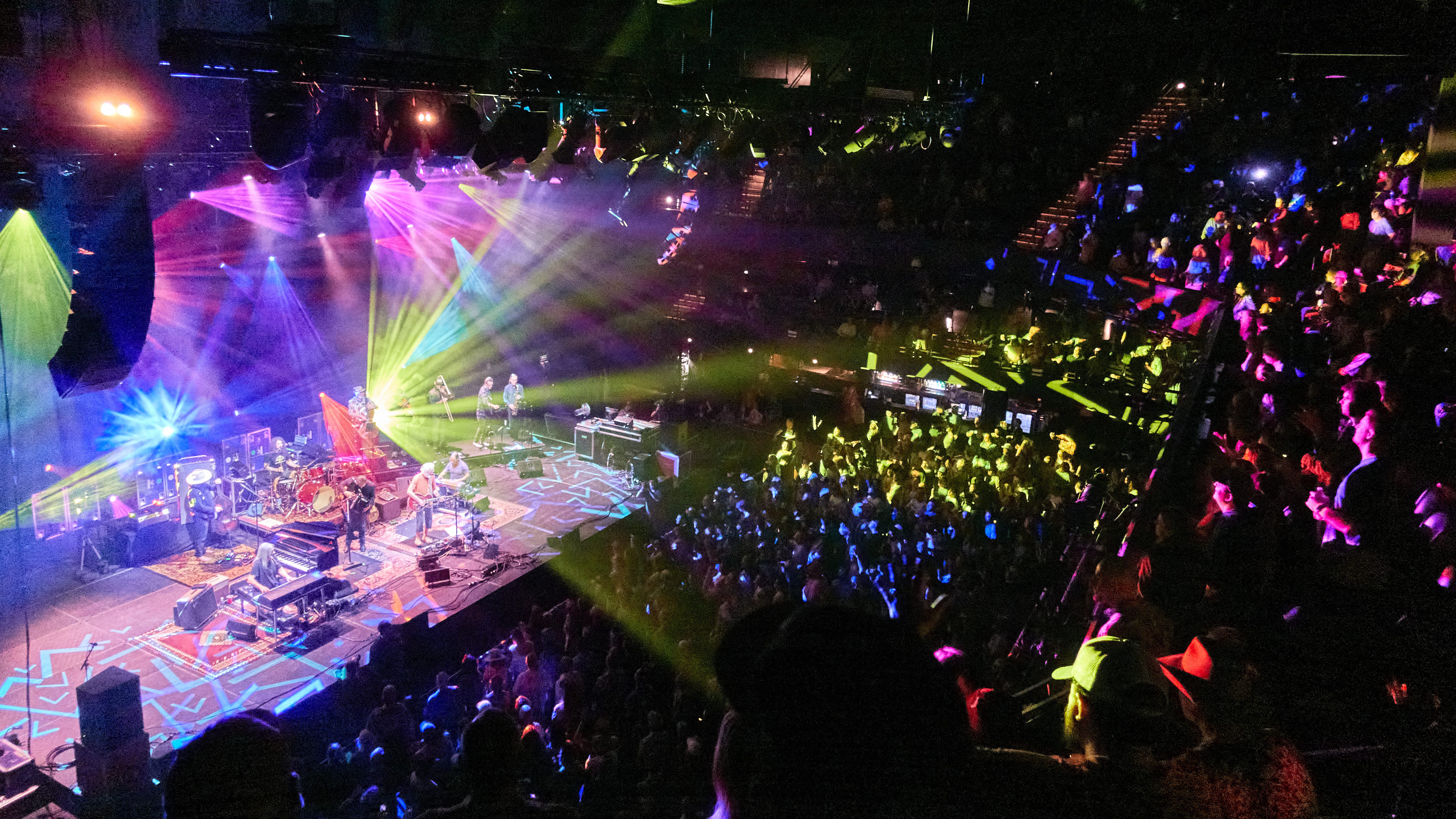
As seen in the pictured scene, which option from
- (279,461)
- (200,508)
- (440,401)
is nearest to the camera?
(200,508)

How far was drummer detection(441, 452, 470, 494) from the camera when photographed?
34.5 feet

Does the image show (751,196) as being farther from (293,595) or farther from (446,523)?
(293,595)

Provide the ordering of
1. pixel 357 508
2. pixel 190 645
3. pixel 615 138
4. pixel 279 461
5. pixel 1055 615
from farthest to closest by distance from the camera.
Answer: pixel 279 461 < pixel 357 508 < pixel 615 138 < pixel 190 645 < pixel 1055 615

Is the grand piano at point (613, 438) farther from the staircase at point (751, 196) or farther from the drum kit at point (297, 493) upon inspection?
the staircase at point (751, 196)

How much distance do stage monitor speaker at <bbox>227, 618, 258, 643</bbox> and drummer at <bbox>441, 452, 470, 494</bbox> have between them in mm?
3374

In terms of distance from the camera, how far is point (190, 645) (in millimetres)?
7215

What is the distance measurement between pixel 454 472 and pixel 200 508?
2.97 meters

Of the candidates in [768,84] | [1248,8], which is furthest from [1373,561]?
[1248,8]

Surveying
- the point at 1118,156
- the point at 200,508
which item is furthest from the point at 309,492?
the point at 1118,156

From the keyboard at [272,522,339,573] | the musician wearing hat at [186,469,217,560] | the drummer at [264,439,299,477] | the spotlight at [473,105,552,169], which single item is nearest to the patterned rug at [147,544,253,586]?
the musician wearing hat at [186,469,217,560]

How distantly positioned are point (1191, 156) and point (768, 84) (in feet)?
19.3

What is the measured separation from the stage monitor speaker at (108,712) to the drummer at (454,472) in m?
6.13

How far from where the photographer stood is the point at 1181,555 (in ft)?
11.8

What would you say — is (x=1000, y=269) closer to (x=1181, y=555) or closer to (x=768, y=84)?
(x=768, y=84)
